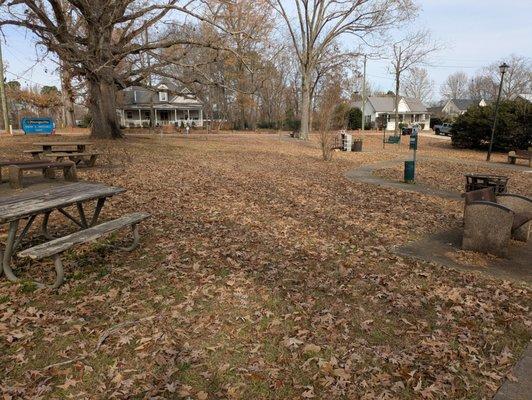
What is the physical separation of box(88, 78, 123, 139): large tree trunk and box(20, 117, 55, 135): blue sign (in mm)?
8486

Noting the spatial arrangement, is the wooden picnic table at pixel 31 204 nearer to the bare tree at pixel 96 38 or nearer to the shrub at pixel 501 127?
the bare tree at pixel 96 38

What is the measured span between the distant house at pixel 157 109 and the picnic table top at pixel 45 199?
148 feet

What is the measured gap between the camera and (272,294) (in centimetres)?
418

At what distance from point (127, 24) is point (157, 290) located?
17.9 meters

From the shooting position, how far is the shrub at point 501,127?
2150cm

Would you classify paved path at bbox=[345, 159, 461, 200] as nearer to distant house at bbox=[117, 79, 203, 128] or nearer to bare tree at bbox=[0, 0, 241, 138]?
bare tree at bbox=[0, 0, 241, 138]

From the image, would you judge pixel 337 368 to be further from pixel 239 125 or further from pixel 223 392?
pixel 239 125

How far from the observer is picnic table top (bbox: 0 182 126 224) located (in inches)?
150

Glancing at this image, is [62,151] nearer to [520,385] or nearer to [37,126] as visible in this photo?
[520,385]

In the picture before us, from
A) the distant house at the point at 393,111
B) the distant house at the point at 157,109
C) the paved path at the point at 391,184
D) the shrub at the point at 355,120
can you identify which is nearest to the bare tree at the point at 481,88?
the distant house at the point at 393,111

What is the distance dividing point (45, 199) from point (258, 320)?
2.83 m

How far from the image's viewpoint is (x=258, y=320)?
3.68m

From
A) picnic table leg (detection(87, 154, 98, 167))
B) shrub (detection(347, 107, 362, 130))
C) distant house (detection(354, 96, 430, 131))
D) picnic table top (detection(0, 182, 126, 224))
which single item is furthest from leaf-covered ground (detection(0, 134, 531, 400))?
distant house (detection(354, 96, 430, 131))

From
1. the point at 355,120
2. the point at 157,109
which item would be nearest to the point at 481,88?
the point at 355,120
